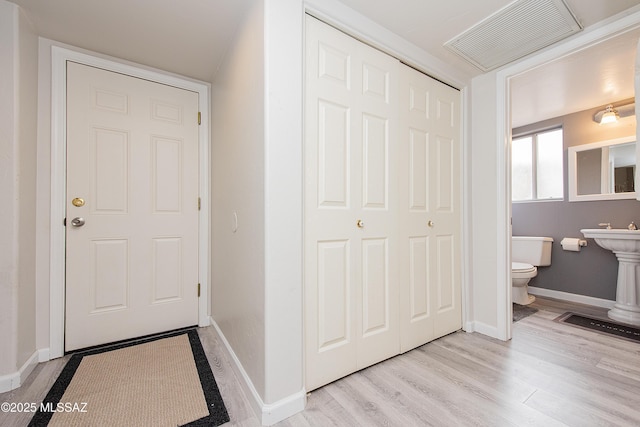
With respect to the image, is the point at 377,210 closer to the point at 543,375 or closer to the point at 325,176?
the point at 325,176

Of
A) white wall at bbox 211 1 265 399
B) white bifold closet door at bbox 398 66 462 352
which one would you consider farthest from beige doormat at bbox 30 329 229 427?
white bifold closet door at bbox 398 66 462 352

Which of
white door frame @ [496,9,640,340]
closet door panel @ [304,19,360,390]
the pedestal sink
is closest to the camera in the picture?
closet door panel @ [304,19,360,390]

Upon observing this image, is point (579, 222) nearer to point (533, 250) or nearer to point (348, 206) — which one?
point (533, 250)

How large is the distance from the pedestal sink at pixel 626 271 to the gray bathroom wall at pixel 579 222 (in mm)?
287

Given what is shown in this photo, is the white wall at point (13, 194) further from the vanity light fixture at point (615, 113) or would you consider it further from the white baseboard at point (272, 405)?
the vanity light fixture at point (615, 113)

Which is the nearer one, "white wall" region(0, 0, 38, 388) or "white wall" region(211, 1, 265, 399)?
"white wall" region(211, 1, 265, 399)

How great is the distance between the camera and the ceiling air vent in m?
1.60

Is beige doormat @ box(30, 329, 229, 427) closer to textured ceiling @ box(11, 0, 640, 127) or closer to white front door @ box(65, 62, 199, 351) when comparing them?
white front door @ box(65, 62, 199, 351)

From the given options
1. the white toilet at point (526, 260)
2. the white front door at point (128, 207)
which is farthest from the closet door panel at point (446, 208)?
the white front door at point (128, 207)

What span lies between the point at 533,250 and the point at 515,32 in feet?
8.34

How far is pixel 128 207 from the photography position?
2.14 metres

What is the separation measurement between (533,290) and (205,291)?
12.7 feet

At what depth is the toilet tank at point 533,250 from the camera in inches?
127

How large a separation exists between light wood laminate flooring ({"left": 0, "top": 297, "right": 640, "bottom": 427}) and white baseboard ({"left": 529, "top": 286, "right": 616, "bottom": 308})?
111cm
